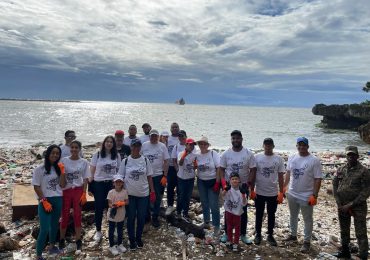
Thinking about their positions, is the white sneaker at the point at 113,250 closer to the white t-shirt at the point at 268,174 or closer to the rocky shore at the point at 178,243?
the rocky shore at the point at 178,243

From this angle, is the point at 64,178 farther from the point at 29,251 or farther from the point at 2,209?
the point at 2,209

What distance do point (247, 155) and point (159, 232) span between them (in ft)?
8.19

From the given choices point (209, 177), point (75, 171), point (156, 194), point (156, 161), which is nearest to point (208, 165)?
point (209, 177)

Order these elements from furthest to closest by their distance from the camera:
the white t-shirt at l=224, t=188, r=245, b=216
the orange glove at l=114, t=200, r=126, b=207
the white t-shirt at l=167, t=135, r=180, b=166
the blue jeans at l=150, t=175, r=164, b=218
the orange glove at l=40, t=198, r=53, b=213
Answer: the white t-shirt at l=167, t=135, r=180, b=166 < the blue jeans at l=150, t=175, r=164, b=218 < the white t-shirt at l=224, t=188, r=245, b=216 < the orange glove at l=114, t=200, r=126, b=207 < the orange glove at l=40, t=198, r=53, b=213

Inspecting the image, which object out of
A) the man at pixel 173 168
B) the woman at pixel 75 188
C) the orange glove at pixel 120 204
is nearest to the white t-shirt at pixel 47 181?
the woman at pixel 75 188

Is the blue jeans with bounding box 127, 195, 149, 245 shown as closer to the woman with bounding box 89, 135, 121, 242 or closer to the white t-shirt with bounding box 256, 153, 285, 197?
the woman with bounding box 89, 135, 121, 242

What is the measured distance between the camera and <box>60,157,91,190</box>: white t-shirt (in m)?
5.50

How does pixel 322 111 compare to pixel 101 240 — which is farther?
pixel 322 111

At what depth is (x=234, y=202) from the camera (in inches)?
226

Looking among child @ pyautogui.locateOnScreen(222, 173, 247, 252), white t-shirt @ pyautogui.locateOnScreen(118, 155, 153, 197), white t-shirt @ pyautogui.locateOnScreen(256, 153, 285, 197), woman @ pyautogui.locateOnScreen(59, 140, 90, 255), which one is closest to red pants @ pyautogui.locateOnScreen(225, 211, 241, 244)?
child @ pyautogui.locateOnScreen(222, 173, 247, 252)

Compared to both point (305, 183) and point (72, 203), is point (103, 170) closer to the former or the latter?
point (72, 203)

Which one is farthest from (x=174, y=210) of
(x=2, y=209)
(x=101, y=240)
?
(x=2, y=209)

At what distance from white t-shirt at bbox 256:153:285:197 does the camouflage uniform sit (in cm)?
107

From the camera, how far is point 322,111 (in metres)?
55.2
